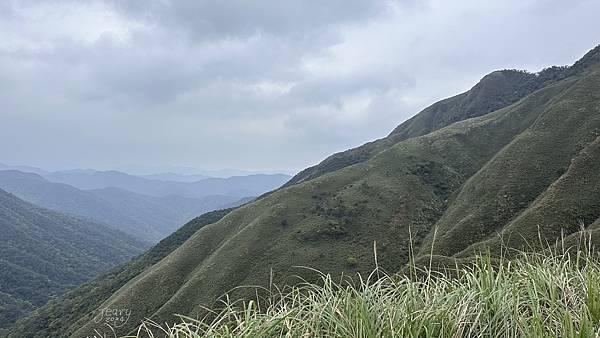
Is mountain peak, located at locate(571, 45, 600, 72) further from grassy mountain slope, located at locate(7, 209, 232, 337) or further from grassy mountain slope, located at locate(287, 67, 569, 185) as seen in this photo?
grassy mountain slope, located at locate(7, 209, 232, 337)

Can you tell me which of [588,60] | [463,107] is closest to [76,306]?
[463,107]

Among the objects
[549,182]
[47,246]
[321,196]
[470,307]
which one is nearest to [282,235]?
[321,196]

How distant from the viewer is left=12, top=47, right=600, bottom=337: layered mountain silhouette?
6525 cm

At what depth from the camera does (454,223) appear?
2881 inches

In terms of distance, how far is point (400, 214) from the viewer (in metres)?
83.8

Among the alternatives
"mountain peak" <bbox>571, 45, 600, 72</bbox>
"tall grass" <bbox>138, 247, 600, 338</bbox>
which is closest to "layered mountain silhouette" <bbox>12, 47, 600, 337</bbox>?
"mountain peak" <bbox>571, 45, 600, 72</bbox>

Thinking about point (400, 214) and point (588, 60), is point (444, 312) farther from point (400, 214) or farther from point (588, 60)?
point (588, 60)

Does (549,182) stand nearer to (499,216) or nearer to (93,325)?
(499,216)

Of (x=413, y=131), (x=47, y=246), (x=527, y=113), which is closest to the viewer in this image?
(x=527, y=113)

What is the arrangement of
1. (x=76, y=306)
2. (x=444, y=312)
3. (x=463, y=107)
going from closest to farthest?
1. (x=444, y=312)
2. (x=76, y=306)
3. (x=463, y=107)

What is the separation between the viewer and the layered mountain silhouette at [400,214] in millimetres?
65250

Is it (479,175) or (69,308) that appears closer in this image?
(479,175)

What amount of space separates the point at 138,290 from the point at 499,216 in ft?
194

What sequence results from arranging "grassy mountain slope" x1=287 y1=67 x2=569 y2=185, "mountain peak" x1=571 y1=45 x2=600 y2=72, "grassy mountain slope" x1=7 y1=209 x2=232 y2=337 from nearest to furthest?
"grassy mountain slope" x1=7 y1=209 x2=232 y2=337 → "mountain peak" x1=571 y1=45 x2=600 y2=72 → "grassy mountain slope" x1=287 y1=67 x2=569 y2=185
